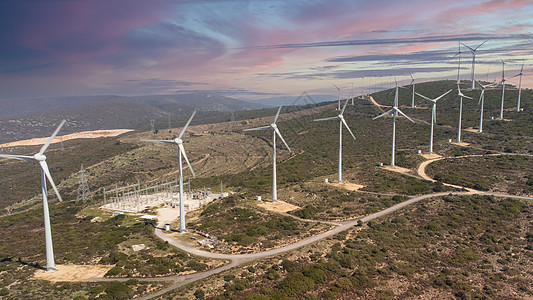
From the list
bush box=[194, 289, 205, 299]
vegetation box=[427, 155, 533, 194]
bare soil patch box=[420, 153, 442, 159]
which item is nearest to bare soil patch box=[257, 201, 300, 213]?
bush box=[194, 289, 205, 299]

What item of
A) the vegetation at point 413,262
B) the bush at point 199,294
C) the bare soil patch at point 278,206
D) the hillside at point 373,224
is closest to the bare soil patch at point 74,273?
the hillside at point 373,224

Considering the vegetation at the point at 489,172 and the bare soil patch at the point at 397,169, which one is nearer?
the vegetation at the point at 489,172

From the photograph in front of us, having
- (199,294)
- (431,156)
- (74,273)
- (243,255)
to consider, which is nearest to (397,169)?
(431,156)

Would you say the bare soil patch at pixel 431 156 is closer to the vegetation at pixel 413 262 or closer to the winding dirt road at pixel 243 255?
the winding dirt road at pixel 243 255

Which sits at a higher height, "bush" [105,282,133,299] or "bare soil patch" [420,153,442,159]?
"bare soil patch" [420,153,442,159]

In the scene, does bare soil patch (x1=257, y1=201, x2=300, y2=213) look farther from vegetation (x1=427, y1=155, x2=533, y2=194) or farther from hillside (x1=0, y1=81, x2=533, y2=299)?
vegetation (x1=427, y1=155, x2=533, y2=194)

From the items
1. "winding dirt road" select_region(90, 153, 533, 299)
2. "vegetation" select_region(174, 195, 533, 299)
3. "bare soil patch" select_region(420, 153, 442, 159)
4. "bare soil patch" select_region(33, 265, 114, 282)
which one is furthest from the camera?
"bare soil patch" select_region(420, 153, 442, 159)

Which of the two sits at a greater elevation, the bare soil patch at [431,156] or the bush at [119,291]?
the bare soil patch at [431,156]

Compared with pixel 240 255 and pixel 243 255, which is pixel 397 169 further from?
pixel 240 255
